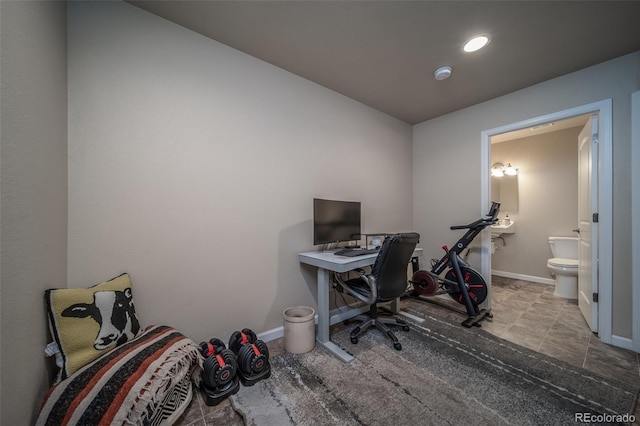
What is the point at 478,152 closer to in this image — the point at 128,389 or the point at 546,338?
the point at 546,338

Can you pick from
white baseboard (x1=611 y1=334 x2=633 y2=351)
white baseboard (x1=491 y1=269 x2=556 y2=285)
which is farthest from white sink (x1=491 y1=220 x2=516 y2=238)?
white baseboard (x1=611 y1=334 x2=633 y2=351)

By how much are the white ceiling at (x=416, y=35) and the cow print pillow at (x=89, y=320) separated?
1.91m

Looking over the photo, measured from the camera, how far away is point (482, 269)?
282 cm

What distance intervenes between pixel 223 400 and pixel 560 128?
563cm

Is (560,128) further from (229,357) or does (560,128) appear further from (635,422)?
(229,357)

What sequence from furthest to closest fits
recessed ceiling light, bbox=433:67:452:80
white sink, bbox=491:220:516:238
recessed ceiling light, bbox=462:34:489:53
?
white sink, bbox=491:220:516:238 → recessed ceiling light, bbox=433:67:452:80 → recessed ceiling light, bbox=462:34:489:53

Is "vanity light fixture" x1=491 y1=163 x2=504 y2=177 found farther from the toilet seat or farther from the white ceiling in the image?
the white ceiling

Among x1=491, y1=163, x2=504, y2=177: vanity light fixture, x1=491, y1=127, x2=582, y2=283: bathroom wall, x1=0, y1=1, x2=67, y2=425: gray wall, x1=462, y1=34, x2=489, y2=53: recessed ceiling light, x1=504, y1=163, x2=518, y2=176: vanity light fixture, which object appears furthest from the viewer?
x1=491, y1=163, x2=504, y2=177: vanity light fixture

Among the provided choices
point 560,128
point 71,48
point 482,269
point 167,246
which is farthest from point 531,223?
point 71,48

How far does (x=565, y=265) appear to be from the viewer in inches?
120

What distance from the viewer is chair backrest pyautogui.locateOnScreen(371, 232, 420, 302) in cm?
186

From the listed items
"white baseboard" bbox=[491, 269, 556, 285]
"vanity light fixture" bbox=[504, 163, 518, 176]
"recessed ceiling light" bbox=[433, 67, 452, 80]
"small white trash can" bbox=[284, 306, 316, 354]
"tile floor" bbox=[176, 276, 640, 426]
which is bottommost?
"tile floor" bbox=[176, 276, 640, 426]

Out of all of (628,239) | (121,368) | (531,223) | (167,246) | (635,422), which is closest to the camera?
(121,368)

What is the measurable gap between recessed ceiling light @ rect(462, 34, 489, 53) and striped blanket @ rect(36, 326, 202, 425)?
121 inches
